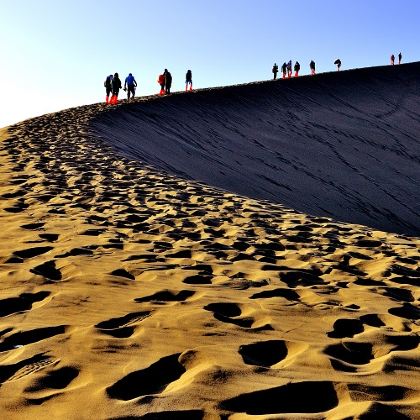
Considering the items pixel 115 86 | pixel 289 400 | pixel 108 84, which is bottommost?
pixel 289 400

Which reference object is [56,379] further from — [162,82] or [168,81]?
[168,81]

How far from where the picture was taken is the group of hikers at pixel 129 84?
21.5 metres

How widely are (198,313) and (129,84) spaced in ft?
67.4

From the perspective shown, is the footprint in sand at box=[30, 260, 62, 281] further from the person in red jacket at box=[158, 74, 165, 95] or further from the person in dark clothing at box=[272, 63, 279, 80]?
the person in dark clothing at box=[272, 63, 279, 80]

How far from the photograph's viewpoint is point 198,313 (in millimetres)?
3277

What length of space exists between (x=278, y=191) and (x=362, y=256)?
8.20m

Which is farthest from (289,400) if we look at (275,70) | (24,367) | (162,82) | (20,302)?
(275,70)

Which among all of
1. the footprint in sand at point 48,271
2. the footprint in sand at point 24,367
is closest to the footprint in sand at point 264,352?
the footprint in sand at point 24,367

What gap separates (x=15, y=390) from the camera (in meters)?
2.34

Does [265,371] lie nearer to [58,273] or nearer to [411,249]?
[58,273]

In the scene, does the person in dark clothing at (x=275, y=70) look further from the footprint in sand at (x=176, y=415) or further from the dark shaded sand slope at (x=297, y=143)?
the footprint in sand at (x=176, y=415)

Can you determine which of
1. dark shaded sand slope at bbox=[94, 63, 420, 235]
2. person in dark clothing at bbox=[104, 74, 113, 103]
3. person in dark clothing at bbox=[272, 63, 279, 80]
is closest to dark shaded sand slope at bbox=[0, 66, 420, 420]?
dark shaded sand slope at bbox=[94, 63, 420, 235]

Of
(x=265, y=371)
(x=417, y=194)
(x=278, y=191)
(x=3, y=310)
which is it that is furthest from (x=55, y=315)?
(x=417, y=194)

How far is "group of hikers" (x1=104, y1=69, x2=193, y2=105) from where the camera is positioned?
2152cm
